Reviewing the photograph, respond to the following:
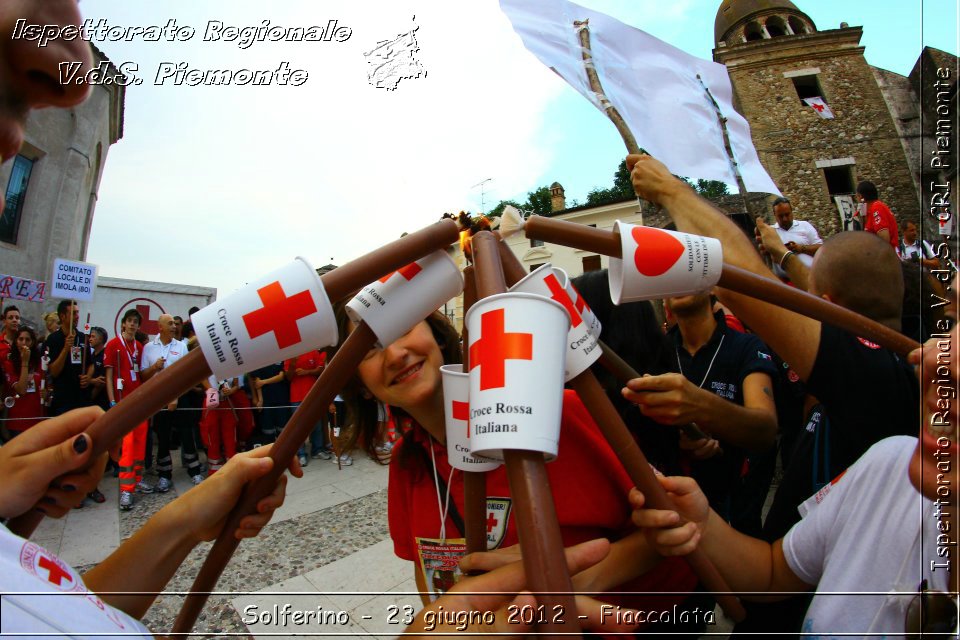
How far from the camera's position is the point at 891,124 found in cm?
1752

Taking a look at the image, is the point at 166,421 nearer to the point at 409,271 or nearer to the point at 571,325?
the point at 409,271

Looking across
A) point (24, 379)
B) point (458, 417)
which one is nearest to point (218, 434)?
point (24, 379)

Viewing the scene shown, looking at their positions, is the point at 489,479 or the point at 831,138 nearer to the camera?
the point at 489,479

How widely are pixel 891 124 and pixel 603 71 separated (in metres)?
22.9

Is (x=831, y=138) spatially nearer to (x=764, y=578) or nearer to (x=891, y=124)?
(x=891, y=124)

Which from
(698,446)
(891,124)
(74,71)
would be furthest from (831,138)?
(74,71)

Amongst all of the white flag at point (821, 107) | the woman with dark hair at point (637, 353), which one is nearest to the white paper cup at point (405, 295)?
the woman with dark hair at point (637, 353)

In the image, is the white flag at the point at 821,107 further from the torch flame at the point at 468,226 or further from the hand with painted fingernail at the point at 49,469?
the hand with painted fingernail at the point at 49,469

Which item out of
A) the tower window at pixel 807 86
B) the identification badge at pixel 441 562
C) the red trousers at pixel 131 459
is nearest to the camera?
the identification badge at pixel 441 562

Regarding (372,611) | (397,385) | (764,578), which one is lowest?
(372,611)

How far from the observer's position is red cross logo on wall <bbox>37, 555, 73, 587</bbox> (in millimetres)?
663

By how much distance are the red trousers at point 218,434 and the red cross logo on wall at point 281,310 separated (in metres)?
5.93

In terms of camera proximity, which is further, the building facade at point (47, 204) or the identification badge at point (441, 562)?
the building facade at point (47, 204)

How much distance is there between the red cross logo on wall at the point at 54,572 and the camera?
26.1 inches
